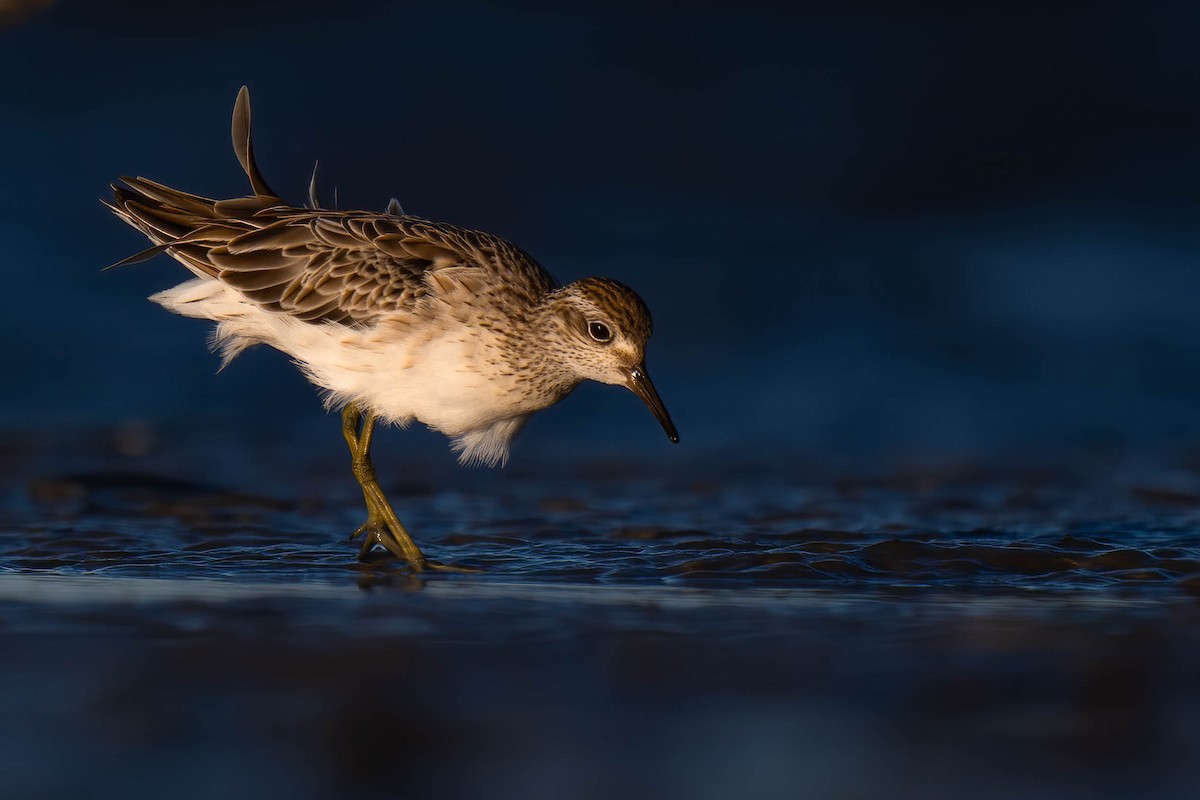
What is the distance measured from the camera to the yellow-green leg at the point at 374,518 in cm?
614

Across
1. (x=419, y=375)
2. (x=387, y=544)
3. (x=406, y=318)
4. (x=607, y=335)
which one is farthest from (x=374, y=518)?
(x=607, y=335)

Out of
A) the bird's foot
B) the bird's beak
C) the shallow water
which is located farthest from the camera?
the bird's beak

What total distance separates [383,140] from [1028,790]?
11.5m

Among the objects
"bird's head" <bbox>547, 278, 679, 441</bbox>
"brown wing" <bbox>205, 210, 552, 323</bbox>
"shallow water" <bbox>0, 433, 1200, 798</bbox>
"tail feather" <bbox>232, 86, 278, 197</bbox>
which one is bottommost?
"shallow water" <bbox>0, 433, 1200, 798</bbox>

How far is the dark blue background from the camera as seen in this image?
1052 cm

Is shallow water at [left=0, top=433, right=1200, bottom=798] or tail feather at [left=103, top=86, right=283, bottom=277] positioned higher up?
tail feather at [left=103, top=86, right=283, bottom=277]

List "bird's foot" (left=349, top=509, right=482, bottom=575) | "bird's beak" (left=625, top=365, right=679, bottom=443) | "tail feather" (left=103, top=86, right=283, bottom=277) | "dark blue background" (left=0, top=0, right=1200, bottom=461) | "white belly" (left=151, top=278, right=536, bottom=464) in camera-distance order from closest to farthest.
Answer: "bird's foot" (left=349, top=509, right=482, bottom=575), "white belly" (left=151, top=278, right=536, bottom=464), "bird's beak" (left=625, top=365, right=679, bottom=443), "tail feather" (left=103, top=86, right=283, bottom=277), "dark blue background" (left=0, top=0, right=1200, bottom=461)

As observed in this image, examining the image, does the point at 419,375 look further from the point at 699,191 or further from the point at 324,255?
the point at 699,191

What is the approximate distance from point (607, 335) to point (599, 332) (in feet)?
0.12

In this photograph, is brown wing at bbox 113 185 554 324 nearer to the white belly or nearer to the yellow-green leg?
the white belly

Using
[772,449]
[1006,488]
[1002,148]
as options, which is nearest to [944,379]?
[772,449]

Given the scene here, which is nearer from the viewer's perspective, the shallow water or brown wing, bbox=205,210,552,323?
the shallow water

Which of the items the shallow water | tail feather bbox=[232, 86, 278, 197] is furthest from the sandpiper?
the shallow water

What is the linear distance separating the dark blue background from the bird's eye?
2648mm
